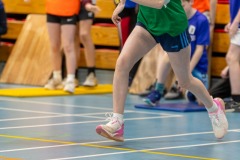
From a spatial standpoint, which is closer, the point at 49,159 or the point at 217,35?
the point at 49,159

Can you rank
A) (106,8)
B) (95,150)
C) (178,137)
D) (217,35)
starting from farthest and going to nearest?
(106,8)
(217,35)
(178,137)
(95,150)

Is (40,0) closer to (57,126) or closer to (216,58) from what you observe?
(216,58)

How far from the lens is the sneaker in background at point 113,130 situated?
20.5 ft

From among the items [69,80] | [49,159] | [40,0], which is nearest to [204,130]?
[49,159]

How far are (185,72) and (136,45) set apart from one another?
469 millimetres

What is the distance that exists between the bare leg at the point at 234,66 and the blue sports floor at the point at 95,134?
1.25ft

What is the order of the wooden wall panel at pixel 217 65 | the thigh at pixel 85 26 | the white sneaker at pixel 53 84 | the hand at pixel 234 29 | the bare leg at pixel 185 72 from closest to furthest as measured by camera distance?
the bare leg at pixel 185 72, the hand at pixel 234 29, the thigh at pixel 85 26, the white sneaker at pixel 53 84, the wooden wall panel at pixel 217 65

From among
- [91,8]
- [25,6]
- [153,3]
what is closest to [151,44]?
[153,3]

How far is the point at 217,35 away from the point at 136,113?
9.84 feet

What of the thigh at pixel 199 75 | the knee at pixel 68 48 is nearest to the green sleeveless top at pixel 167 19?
the thigh at pixel 199 75

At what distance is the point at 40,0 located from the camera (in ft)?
41.9

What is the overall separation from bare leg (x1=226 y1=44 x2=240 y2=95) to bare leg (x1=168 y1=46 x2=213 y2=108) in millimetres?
2360

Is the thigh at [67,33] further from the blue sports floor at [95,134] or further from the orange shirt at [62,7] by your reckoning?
the blue sports floor at [95,134]

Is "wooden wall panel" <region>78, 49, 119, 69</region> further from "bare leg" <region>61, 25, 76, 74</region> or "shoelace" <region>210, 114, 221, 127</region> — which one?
"shoelace" <region>210, 114, 221, 127</region>
